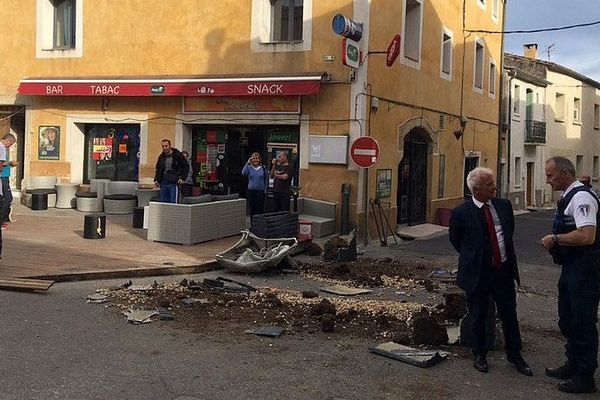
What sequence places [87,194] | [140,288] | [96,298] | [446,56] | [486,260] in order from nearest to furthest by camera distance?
[486,260] < [96,298] < [140,288] < [87,194] < [446,56]

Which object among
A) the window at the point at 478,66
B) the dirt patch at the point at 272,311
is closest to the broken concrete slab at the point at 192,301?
the dirt patch at the point at 272,311

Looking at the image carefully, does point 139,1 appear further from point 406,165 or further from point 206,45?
point 406,165

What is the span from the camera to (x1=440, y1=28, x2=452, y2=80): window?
19.2 metres

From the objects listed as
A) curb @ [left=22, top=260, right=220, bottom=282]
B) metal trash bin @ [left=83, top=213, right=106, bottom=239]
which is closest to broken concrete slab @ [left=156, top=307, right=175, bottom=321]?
curb @ [left=22, top=260, right=220, bottom=282]

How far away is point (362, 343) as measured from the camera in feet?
20.2

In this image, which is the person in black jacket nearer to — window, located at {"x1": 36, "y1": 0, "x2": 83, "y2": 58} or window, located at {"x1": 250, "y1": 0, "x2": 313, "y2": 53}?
window, located at {"x1": 250, "y1": 0, "x2": 313, "y2": 53}

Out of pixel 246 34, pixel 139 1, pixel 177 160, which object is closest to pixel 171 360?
pixel 177 160

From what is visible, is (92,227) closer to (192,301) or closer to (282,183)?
(282,183)

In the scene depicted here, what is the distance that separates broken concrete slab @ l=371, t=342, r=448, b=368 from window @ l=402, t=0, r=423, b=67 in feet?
39.8

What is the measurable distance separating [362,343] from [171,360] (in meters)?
1.75

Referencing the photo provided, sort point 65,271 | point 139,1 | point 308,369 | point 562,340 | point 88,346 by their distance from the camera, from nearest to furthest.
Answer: point 308,369 < point 88,346 < point 562,340 < point 65,271 < point 139,1

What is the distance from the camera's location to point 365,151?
13.2 m

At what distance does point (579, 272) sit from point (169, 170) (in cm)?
979

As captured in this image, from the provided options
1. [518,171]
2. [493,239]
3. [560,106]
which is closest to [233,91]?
[493,239]
